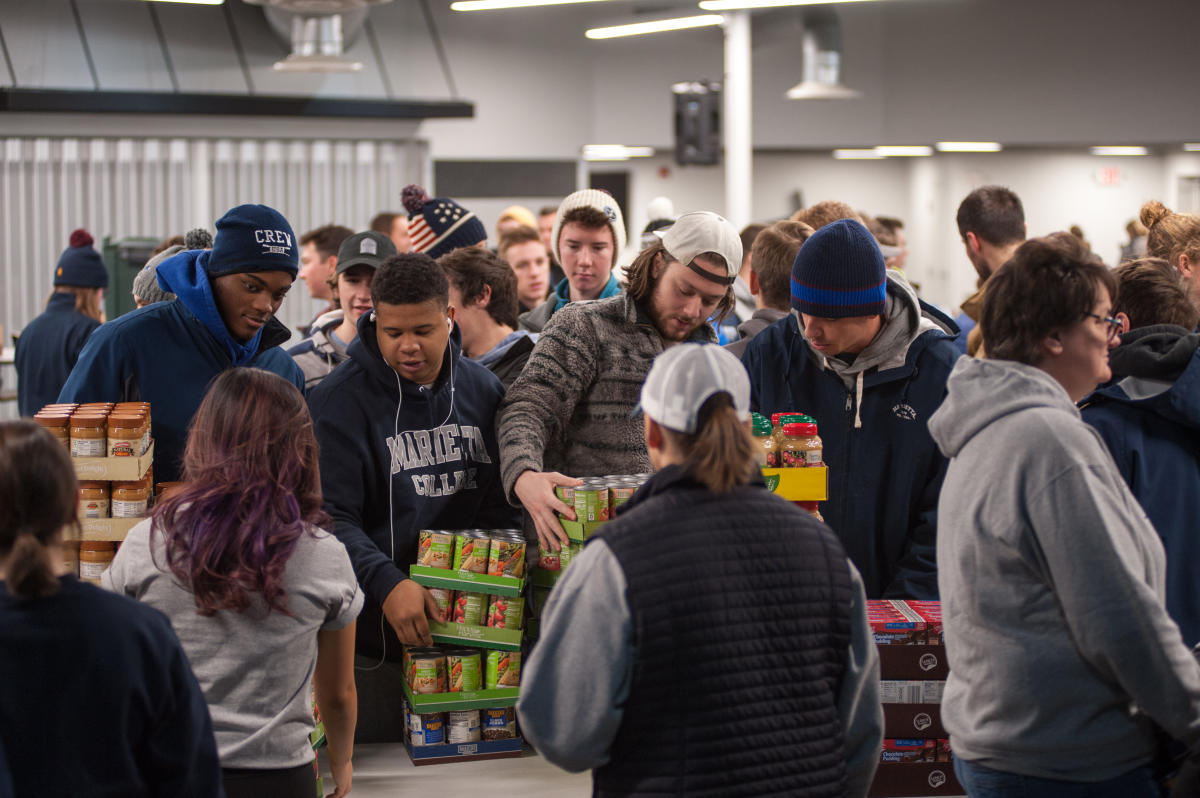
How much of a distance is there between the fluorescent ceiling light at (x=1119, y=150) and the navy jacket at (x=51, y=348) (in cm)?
1310

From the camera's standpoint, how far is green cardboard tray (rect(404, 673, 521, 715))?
2.96 metres

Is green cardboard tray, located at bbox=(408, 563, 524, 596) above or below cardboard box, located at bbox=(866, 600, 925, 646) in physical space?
above

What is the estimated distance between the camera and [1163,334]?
2.71m

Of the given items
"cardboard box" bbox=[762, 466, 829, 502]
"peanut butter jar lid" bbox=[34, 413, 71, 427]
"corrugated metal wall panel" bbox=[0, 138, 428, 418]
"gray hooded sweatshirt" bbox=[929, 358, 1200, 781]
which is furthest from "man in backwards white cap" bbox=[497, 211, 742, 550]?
"corrugated metal wall panel" bbox=[0, 138, 428, 418]

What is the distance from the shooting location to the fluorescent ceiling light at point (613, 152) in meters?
14.2

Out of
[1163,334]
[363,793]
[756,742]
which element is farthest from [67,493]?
[1163,334]

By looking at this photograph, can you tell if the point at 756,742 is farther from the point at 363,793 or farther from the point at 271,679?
the point at 363,793

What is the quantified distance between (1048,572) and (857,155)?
1448 centimetres

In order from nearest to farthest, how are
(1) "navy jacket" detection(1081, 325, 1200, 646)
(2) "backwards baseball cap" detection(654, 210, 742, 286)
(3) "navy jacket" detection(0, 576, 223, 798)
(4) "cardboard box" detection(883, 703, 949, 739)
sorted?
→ (3) "navy jacket" detection(0, 576, 223, 798)
(1) "navy jacket" detection(1081, 325, 1200, 646)
(4) "cardboard box" detection(883, 703, 949, 739)
(2) "backwards baseball cap" detection(654, 210, 742, 286)

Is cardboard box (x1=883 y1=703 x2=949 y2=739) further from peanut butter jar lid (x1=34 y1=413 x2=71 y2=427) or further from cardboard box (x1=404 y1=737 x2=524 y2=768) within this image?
peanut butter jar lid (x1=34 y1=413 x2=71 y2=427)

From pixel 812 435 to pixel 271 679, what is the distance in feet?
4.35

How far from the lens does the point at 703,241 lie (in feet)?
10.2

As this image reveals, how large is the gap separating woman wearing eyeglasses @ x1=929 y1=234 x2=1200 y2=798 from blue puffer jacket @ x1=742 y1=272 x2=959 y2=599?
0.84 meters

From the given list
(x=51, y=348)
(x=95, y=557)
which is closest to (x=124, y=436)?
(x=95, y=557)
